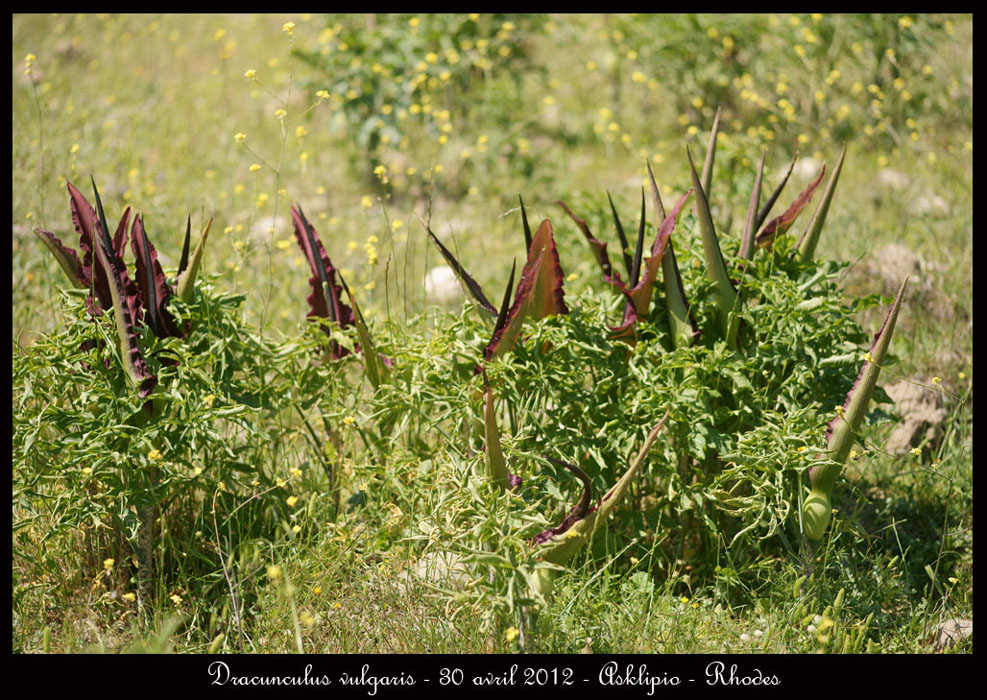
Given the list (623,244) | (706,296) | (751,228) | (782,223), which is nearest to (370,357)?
(623,244)

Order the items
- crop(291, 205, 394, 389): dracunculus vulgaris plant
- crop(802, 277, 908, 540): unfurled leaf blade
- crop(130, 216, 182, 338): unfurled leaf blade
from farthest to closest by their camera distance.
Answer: crop(291, 205, 394, 389): dracunculus vulgaris plant
crop(130, 216, 182, 338): unfurled leaf blade
crop(802, 277, 908, 540): unfurled leaf blade

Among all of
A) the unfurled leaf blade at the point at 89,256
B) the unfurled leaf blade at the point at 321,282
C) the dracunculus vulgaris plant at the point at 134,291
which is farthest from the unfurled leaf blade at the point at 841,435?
the unfurled leaf blade at the point at 89,256

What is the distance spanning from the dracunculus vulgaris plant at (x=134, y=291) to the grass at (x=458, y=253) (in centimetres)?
27

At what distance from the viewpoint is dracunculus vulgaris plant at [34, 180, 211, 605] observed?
7.30 ft

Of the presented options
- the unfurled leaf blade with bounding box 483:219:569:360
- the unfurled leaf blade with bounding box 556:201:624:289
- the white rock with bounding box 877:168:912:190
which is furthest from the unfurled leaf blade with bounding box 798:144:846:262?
the white rock with bounding box 877:168:912:190

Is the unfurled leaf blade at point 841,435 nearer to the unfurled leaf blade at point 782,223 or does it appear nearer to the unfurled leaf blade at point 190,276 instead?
the unfurled leaf blade at point 782,223

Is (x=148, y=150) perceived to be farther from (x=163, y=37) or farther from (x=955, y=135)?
(x=955, y=135)

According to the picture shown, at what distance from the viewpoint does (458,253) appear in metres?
3.43

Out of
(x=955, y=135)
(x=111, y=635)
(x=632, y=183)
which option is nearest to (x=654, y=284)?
(x=111, y=635)

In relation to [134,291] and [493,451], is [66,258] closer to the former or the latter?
[134,291]

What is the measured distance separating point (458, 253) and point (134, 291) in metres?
1.38

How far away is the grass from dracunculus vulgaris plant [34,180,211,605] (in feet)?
0.89

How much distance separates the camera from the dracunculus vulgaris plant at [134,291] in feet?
7.30

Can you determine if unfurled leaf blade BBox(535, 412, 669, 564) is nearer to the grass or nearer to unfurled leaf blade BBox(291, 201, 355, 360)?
the grass
